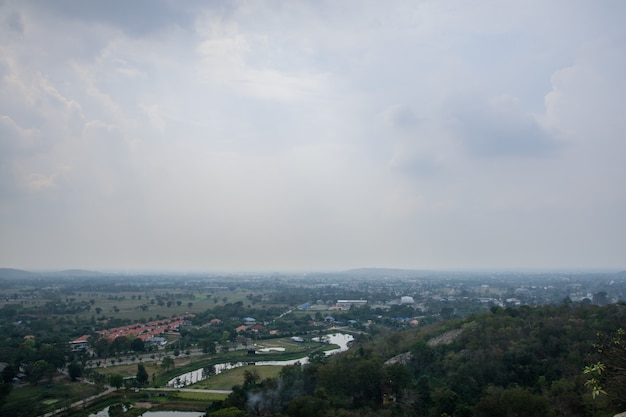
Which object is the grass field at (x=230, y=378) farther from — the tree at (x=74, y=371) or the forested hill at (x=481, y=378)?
the tree at (x=74, y=371)

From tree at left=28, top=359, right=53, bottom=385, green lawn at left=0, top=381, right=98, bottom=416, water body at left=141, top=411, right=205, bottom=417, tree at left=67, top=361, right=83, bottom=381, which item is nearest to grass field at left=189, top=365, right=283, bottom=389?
water body at left=141, top=411, right=205, bottom=417

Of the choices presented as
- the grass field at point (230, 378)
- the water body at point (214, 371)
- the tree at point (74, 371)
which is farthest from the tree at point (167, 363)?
the tree at point (74, 371)

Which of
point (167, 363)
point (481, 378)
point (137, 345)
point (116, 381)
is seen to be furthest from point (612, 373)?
point (137, 345)

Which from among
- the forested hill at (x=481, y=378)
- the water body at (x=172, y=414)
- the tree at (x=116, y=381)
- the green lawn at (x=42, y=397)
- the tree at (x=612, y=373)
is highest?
the tree at (x=612, y=373)

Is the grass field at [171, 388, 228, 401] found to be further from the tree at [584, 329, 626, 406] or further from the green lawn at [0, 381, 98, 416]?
the tree at [584, 329, 626, 406]

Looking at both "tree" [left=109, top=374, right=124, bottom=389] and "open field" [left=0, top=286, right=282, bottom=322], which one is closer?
"tree" [left=109, top=374, right=124, bottom=389]

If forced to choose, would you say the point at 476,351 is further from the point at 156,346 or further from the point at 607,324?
the point at 156,346

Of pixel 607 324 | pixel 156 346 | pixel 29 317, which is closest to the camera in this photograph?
pixel 607 324

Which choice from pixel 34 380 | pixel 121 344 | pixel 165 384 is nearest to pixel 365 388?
pixel 165 384
